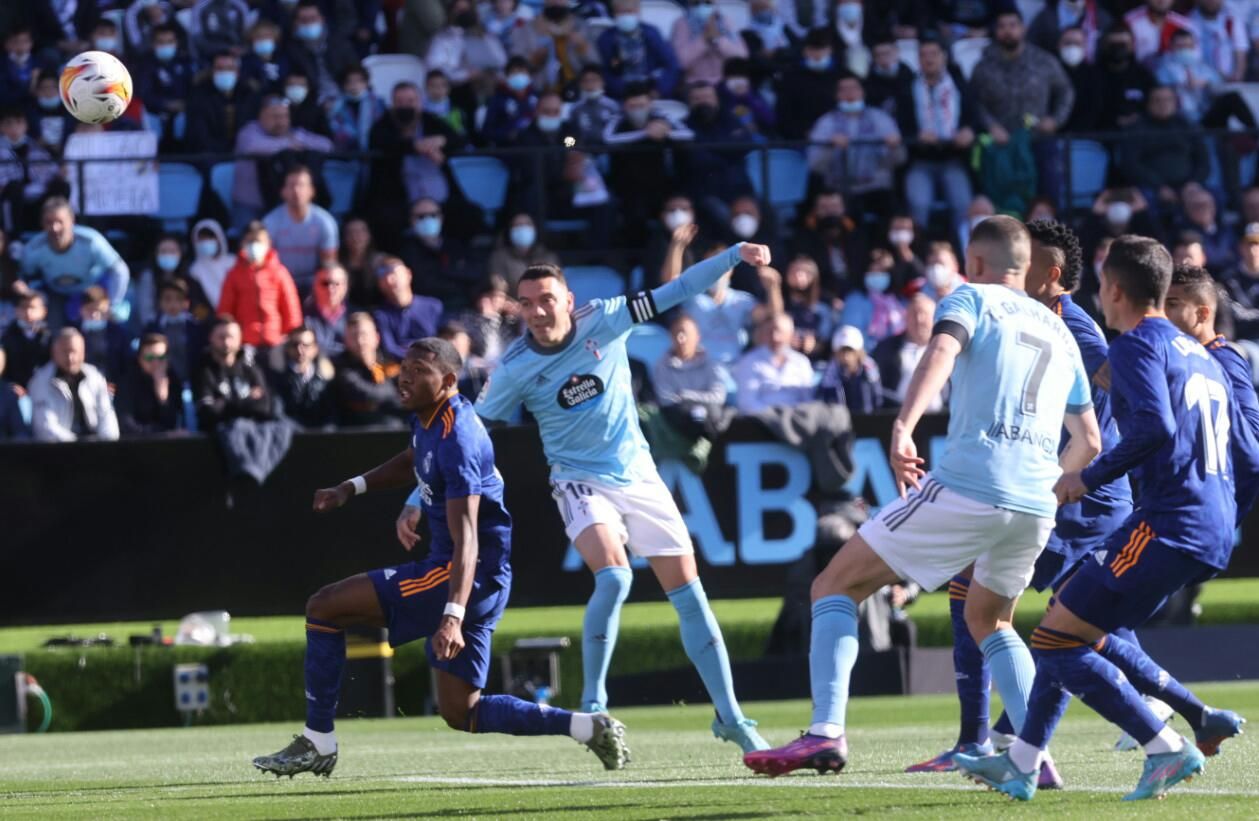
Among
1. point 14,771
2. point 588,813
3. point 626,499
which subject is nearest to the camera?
point 588,813

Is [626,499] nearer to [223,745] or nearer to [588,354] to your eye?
[588,354]

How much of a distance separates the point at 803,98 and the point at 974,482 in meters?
13.0

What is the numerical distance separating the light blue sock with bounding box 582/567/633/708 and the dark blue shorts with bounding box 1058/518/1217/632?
2.97 metres

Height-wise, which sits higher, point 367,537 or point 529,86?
point 529,86

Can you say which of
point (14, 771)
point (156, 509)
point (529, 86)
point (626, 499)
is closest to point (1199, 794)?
point (626, 499)

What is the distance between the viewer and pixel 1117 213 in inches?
739

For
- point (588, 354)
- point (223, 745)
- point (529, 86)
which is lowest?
point (223, 745)

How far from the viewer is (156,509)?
51.1 ft

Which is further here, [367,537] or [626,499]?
[367,537]

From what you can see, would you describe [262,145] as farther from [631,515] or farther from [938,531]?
[938,531]

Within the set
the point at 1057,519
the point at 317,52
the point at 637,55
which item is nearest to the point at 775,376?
the point at 637,55

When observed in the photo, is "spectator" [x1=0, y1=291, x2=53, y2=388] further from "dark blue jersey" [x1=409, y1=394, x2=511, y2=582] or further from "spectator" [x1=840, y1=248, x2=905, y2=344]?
"dark blue jersey" [x1=409, y1=394, x2=511, y2=582]

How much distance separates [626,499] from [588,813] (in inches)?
111

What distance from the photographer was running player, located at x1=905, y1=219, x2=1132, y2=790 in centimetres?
834
